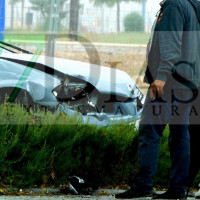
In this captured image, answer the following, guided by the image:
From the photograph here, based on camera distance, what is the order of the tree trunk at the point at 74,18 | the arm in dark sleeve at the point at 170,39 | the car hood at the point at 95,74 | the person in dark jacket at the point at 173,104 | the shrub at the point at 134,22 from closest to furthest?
the arm in dark sleeve at the point at 170,39 → the person in dark jacket at the point at 173,104 → the car hood at the point at 95,74 → the tree trunk at the point at 74,18 → the shrub at the point at 134,22

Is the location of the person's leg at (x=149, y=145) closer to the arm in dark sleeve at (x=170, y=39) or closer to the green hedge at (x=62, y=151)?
the arm in dark sleeve at (x=170, y=39)

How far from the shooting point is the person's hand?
205 inches

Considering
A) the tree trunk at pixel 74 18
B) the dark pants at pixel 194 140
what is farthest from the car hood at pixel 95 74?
the tree trunk at pixel 74 18

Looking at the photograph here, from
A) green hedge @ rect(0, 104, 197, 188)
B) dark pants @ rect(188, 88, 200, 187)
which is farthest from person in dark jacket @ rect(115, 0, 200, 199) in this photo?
green hedge @ rect(0, 104, 197, 188)

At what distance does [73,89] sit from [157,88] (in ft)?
15.3

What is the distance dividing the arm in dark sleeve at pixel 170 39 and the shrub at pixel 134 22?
14.5 metres

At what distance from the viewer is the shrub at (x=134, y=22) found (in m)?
19.8

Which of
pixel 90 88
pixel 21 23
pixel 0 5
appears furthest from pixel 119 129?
pixel 21 23

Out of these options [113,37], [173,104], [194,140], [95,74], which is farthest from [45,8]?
[173,104]

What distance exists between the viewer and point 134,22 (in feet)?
65.7

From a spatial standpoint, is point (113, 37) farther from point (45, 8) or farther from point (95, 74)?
point (95, 74)

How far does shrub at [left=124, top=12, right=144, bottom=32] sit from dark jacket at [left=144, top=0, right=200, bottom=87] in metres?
14.4

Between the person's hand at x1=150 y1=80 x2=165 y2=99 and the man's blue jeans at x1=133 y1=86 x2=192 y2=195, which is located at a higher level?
the person's hand at x1=150 y1=80 x2=165 y2=99

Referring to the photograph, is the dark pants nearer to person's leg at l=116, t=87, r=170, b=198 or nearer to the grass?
person's leg at l=116, t=87, r=170, b=198
